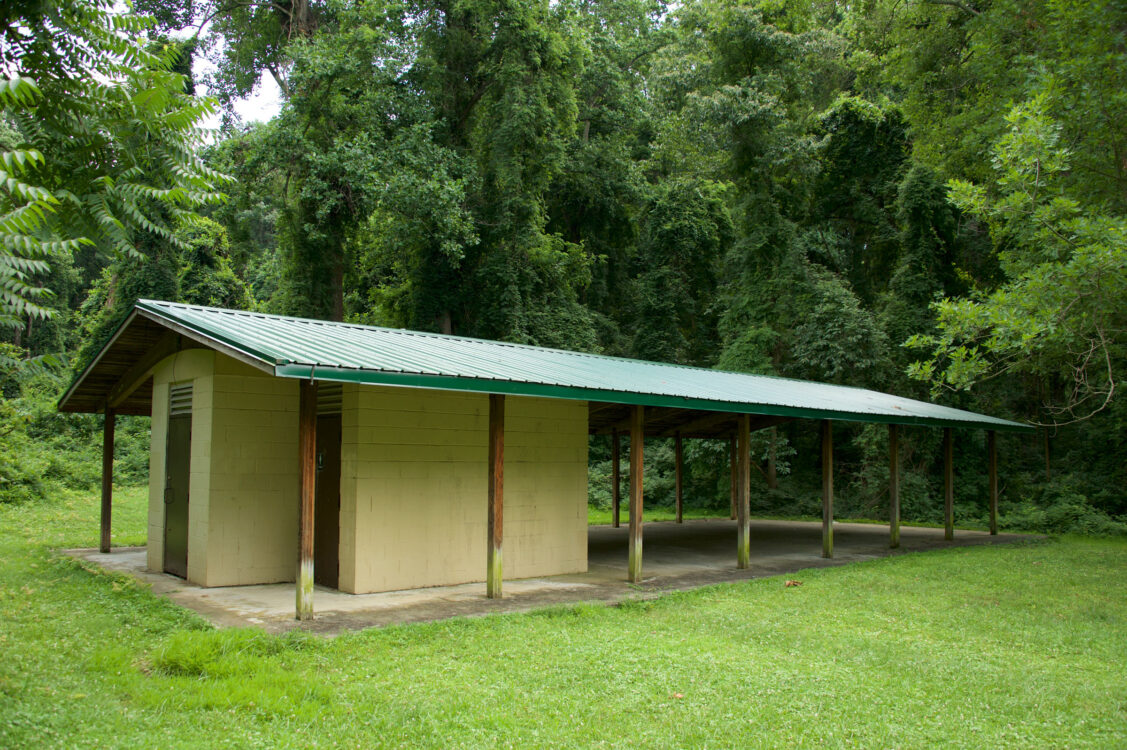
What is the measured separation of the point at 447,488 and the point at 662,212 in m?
19.5

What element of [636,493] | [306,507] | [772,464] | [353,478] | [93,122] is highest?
[93,122]

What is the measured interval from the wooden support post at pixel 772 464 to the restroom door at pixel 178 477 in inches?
665

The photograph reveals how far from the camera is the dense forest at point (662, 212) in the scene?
19.8 m

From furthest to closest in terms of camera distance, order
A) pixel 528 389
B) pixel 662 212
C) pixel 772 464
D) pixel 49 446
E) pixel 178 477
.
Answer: pixel 662 212, pixel 772 464, pixel 49 446, pixel 178 477, pixel 528 389

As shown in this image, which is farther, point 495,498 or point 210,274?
point 210,274

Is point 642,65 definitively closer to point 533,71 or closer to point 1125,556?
point 533,71

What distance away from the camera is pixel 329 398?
9.32 m

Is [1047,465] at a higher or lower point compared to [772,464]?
higher

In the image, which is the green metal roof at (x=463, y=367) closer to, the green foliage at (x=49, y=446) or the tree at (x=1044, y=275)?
the tree at (x=1044, y=275)

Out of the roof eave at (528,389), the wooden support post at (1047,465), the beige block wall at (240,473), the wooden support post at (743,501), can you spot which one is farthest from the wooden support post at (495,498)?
the wooden support post at (1047,465)

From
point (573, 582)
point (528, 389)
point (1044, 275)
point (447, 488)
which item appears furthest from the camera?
point (1044, 275)

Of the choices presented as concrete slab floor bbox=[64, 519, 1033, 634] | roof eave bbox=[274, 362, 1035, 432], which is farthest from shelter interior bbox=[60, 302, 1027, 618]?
roof eave bbox=[274, 362, 1035, 432]

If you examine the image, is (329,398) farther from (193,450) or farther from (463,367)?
(463,367)

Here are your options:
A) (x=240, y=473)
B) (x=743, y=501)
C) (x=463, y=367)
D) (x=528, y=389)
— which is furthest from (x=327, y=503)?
(x=743, y=501)
